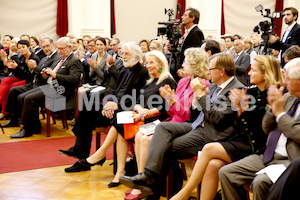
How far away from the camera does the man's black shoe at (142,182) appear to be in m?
2.88

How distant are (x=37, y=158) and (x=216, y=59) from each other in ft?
8.59

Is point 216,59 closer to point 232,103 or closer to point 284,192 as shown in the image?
point 232,103

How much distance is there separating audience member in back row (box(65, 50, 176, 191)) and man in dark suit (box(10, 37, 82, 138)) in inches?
73.3

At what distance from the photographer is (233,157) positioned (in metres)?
2.59

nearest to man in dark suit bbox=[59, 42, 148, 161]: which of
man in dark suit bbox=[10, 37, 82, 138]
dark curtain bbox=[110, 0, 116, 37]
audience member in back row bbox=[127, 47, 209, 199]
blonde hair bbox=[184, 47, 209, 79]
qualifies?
audience member in back row bbox=[127, 47, 209, 199]

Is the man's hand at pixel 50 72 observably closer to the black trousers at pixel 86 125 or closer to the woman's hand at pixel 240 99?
the black trousers at pixel 86 125

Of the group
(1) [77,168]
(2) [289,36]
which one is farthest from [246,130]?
(2) [289,36]

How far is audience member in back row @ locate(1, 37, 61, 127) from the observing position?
222 inches

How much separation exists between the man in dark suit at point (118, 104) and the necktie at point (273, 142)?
5.92ft

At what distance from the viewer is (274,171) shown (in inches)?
87.0

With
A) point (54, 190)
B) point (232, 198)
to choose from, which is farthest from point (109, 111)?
point (232, 198)

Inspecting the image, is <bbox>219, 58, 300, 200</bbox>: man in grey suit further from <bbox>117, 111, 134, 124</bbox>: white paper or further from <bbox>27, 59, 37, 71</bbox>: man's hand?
<bbox>27, 59, 37, 71</bbox>: man's hand

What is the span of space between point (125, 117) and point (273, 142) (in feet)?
5.14

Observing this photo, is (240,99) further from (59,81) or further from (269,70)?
→ (59,81)
